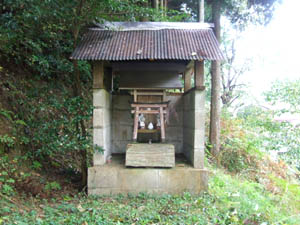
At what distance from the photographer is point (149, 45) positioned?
14.1 feet

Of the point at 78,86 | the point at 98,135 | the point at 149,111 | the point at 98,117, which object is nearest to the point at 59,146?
the point at 98,135

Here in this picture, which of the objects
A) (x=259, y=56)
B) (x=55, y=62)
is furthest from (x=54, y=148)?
(x=259, y=56)

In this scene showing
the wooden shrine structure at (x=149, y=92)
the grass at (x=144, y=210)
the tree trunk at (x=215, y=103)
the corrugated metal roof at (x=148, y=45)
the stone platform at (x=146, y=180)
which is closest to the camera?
the grass at (x=144, y=210)

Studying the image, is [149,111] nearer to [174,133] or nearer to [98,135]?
[98,135]

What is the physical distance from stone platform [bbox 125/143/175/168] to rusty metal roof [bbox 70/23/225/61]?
5.78 feet

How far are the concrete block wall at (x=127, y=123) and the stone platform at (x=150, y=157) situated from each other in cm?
125

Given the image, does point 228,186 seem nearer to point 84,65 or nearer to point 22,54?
point 84,65

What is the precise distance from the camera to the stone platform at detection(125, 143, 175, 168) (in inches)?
175

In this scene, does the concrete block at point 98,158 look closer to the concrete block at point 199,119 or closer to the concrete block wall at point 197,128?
the concrete block wall at point 197,128

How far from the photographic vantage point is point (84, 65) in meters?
4.88

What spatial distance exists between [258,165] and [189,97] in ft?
16.5

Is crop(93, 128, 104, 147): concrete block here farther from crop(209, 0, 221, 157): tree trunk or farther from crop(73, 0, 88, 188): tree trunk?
crop(209, 0, 221, 157): tree trunk

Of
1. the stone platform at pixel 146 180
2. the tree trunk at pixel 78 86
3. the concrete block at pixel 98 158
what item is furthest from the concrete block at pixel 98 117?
the stone platform at pixel 146 180

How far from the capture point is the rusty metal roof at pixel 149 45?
13.3 ft
